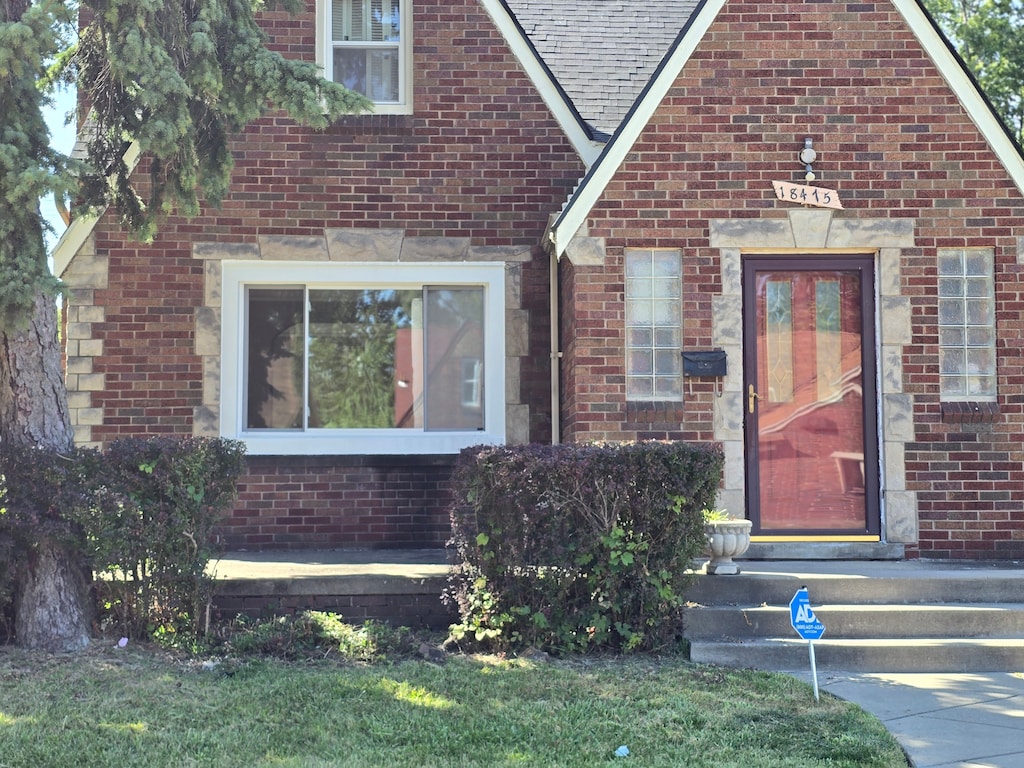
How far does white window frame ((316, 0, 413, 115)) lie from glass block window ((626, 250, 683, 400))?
2.81m

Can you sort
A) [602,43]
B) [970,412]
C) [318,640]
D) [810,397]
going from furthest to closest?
1. [602,43]
2. [810,397]
3. [970,412]
4. [318,640]

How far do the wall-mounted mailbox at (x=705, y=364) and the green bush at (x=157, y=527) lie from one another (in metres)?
3.70

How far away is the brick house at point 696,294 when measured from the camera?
9.12 metres

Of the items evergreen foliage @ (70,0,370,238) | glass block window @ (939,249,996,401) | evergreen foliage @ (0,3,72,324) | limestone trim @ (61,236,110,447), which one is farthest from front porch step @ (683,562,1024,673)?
limestone trim @ (61,236,110,447)

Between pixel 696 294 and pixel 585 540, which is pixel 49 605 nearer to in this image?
pixel 585 540

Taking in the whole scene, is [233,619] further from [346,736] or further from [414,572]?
[346,736]

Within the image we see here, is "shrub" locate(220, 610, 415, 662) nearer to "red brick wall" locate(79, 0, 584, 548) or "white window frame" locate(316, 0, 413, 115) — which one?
"red brick wall" locate(79, 0, 584, 548)

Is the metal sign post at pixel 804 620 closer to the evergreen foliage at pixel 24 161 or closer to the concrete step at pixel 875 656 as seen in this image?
the concrete step at pixel 875 656

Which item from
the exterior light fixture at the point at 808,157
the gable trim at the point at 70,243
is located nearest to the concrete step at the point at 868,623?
the exterior light fixture at the point at 808,157

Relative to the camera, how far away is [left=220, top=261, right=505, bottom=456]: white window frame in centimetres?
1021

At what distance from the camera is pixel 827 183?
9.25 m

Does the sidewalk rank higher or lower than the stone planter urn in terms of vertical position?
lower

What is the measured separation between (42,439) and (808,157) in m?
6.12

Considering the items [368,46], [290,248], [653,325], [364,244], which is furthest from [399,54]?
[653,325]
